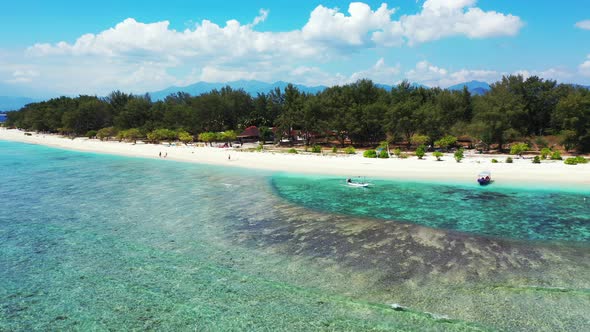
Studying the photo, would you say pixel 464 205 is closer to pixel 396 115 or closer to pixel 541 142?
pixel 396 115

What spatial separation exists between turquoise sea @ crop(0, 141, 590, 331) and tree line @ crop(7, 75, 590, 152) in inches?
893

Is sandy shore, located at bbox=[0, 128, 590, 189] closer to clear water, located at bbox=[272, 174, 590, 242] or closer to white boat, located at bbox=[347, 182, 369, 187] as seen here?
clear water, located at bbox=[272, 174, 590, 242]

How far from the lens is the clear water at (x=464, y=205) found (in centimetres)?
2550

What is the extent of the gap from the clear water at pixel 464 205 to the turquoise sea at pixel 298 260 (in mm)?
199

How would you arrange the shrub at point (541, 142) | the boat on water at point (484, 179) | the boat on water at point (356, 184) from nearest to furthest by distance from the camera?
the boat on water at point (484, 179) → the boat on water at point (356, 184) → the shrub at point (541, 142)

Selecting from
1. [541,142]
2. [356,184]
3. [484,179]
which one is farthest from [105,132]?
[541,142]

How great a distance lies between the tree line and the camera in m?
55.8

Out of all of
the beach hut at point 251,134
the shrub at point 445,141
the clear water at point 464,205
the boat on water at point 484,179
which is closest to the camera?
the clear water at point 464,205

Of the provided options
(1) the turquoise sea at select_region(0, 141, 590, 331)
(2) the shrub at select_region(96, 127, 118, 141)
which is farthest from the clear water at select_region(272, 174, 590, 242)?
(2) the shrub at select_region(96, 127, 118, 141)

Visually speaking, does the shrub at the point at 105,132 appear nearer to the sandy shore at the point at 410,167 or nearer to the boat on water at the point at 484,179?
the sandy shore at the point at 410,167

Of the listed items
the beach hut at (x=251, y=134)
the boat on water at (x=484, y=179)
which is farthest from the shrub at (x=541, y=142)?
the beach hut at (x=251, y=134)

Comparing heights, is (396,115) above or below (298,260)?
above

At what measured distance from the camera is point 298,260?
Result: 65.9ft

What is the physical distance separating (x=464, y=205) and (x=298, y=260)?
18.9 meters
